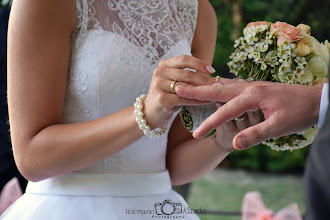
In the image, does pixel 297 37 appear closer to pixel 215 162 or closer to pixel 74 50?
pixel 215 162

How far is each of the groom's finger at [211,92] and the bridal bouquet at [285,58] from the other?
10.1 inches

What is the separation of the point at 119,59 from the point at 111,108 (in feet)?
0.53

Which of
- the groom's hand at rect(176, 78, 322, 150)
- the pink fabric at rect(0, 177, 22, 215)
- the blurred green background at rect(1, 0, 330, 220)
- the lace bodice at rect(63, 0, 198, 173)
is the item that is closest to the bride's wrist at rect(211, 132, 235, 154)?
the lace bodice at rect(63, 0, 198, 173)

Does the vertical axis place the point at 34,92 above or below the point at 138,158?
above

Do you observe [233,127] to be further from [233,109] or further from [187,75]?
[233,109]

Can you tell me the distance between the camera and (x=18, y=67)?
52.7 inches

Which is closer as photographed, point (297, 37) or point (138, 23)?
point (297, 37)

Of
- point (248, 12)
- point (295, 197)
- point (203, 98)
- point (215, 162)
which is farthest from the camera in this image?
point (248, 12)

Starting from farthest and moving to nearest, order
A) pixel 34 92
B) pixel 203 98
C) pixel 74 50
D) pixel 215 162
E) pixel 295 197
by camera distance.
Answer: pixel 295 197
pixel 215 162
pixel 74 50
pixel 34 92
pixel 203 98

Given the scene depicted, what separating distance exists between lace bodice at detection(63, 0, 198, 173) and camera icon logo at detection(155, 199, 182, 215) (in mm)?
124

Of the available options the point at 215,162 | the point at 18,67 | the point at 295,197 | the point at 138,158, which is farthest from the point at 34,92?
the point at 295,197

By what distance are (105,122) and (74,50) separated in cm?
28

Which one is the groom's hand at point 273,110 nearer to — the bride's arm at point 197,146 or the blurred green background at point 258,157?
the bride's arm at point 197,146

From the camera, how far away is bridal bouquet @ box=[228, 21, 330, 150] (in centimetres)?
131
